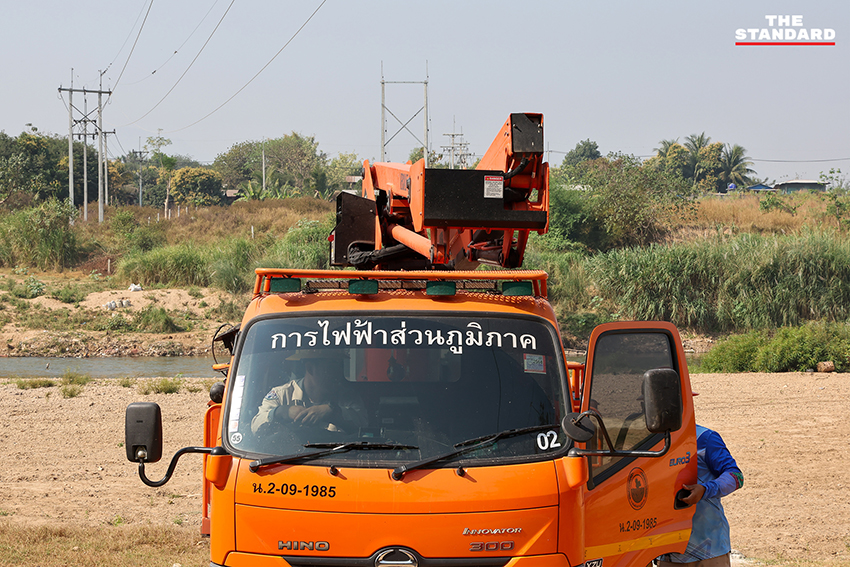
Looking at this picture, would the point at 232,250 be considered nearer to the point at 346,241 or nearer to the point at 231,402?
the point at 346,241

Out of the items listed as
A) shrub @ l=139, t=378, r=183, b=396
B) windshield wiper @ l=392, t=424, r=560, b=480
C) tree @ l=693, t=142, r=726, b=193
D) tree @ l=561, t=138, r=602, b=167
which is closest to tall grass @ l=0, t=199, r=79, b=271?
shrub @ l=139, t=378, r=183, b=396

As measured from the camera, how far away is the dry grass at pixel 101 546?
6.48 meters

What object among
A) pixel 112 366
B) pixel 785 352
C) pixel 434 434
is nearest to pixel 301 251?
pixel 112 366

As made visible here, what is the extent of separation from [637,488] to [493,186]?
93.1 inches

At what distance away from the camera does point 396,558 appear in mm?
3459

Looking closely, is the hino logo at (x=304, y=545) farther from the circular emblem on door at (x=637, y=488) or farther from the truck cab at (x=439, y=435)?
the circular emblem on door at (x=637, y=488)

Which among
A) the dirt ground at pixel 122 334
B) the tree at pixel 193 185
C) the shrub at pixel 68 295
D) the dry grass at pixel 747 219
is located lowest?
the dirt ground at pixel 122 334

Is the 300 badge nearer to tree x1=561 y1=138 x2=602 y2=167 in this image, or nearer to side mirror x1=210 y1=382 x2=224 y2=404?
side mirror x1=210 y1=382 x2=224 y2=404

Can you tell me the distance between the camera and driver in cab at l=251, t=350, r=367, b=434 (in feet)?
12.8

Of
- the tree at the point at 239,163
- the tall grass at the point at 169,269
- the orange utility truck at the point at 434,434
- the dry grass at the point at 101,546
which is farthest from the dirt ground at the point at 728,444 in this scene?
the tree at the point at 239,163

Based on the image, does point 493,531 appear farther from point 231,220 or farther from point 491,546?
point 231,220

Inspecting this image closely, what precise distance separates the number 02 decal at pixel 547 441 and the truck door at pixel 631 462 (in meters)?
0.33

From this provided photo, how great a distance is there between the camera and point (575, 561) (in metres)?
3.59

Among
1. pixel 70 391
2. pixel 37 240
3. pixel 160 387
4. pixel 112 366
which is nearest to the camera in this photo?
pixel 70 391
